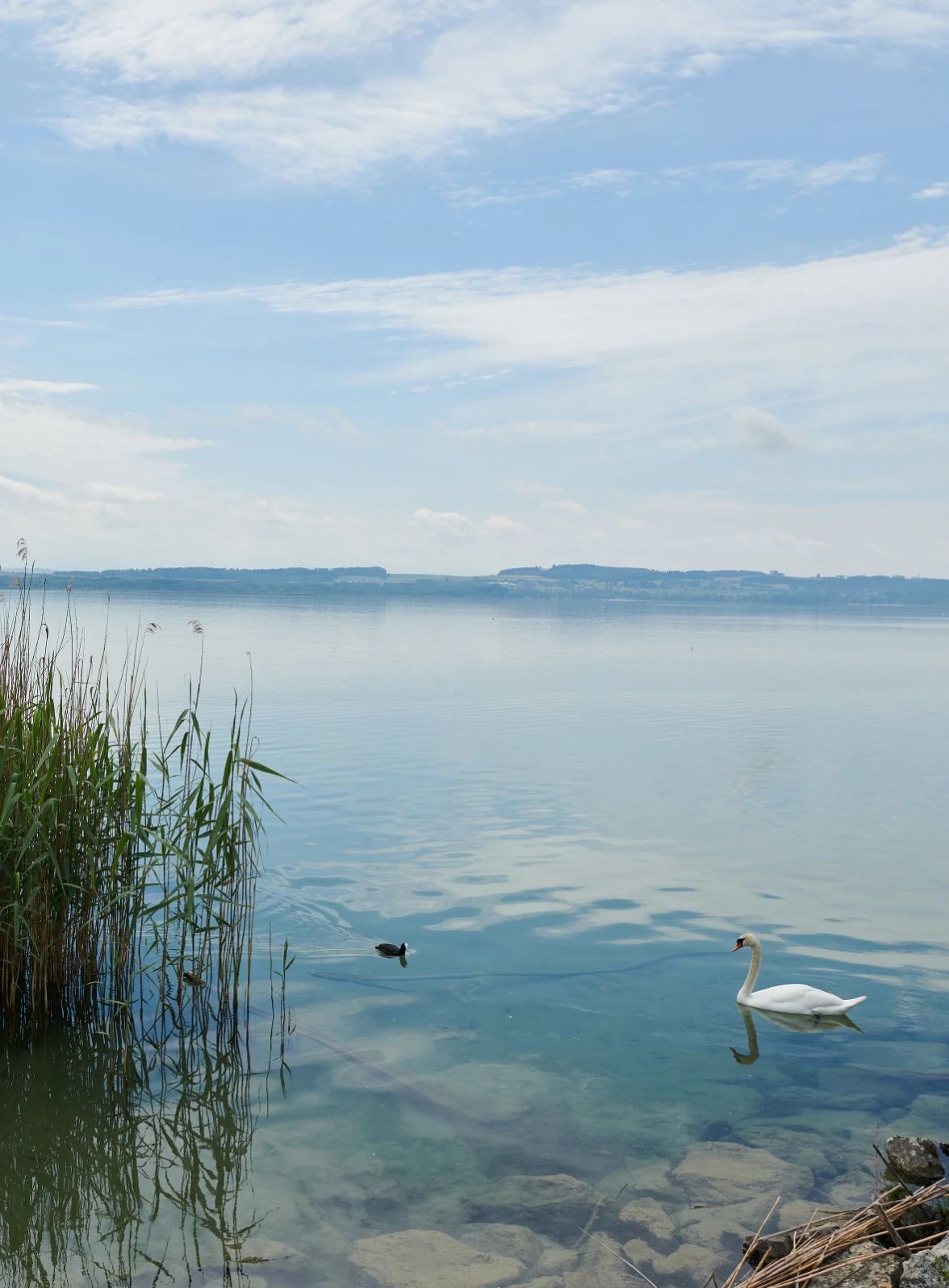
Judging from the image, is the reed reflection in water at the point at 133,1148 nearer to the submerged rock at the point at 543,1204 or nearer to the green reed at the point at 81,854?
the green reed at the point at 81,854

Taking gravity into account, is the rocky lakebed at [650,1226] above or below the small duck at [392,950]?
below

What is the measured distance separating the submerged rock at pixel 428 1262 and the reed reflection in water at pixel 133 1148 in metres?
0.75

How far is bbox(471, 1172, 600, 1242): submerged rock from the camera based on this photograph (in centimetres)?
641

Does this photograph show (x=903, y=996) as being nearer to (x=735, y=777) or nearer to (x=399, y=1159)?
(x=399, y=1159)

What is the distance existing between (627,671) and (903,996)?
3465 cm

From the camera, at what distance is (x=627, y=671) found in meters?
44.7

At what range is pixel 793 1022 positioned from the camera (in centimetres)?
947

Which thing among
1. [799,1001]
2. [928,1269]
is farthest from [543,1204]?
[799,1001]

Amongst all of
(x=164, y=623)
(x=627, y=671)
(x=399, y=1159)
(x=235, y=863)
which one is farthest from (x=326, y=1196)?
(x=164, y=623)

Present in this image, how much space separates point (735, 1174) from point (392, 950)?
4599mm

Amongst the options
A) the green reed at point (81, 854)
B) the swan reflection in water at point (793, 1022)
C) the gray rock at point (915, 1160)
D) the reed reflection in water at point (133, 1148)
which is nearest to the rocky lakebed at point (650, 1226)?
the gray rock at point (915, 1160)

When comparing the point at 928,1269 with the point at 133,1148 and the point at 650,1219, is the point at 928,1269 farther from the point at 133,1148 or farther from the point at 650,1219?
the point at 133,1148

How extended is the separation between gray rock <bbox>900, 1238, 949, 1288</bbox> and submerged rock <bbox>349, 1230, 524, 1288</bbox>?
216cm

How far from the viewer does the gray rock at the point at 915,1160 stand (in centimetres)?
629
